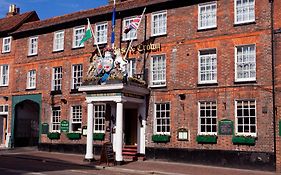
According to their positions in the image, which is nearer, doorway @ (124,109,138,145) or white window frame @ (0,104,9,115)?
doorway @ (124,109,138,145)

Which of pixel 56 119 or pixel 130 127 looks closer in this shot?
pixel 130 127

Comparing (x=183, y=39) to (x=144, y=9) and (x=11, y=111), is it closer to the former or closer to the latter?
(x=144, y=9)

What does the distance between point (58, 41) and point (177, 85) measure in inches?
392

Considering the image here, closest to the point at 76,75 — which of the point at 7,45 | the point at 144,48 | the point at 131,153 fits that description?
the point at 144,48

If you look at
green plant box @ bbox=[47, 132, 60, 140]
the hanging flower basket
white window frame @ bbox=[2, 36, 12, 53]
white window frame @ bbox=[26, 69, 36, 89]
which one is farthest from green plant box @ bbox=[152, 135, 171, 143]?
white window frame @ bbox=[2, 36, 12, 53]

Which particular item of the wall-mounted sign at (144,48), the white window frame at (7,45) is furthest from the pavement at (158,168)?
the white window frame at (7,45)

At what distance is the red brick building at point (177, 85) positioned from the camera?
60.9 feet

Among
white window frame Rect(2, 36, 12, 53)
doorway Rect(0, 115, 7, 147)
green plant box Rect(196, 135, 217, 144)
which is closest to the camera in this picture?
green plant box Rect(196, 135, 217, 144)

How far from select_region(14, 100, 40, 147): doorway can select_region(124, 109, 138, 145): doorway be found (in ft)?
29.3

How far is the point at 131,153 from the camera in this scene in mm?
22172

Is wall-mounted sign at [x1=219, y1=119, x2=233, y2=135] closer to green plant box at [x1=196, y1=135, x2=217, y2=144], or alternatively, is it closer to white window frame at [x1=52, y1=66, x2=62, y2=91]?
green plant box at [x1=196, y1=135, x2=217, y2=144]

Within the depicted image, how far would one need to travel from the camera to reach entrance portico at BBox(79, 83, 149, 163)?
773 inches

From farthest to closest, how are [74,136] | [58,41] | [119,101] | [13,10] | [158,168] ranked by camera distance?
[13,10]
[58,41]
[74,136]
[119,101]
[158,168]

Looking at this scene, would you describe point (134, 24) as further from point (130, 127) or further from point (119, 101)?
point (130, 127)
